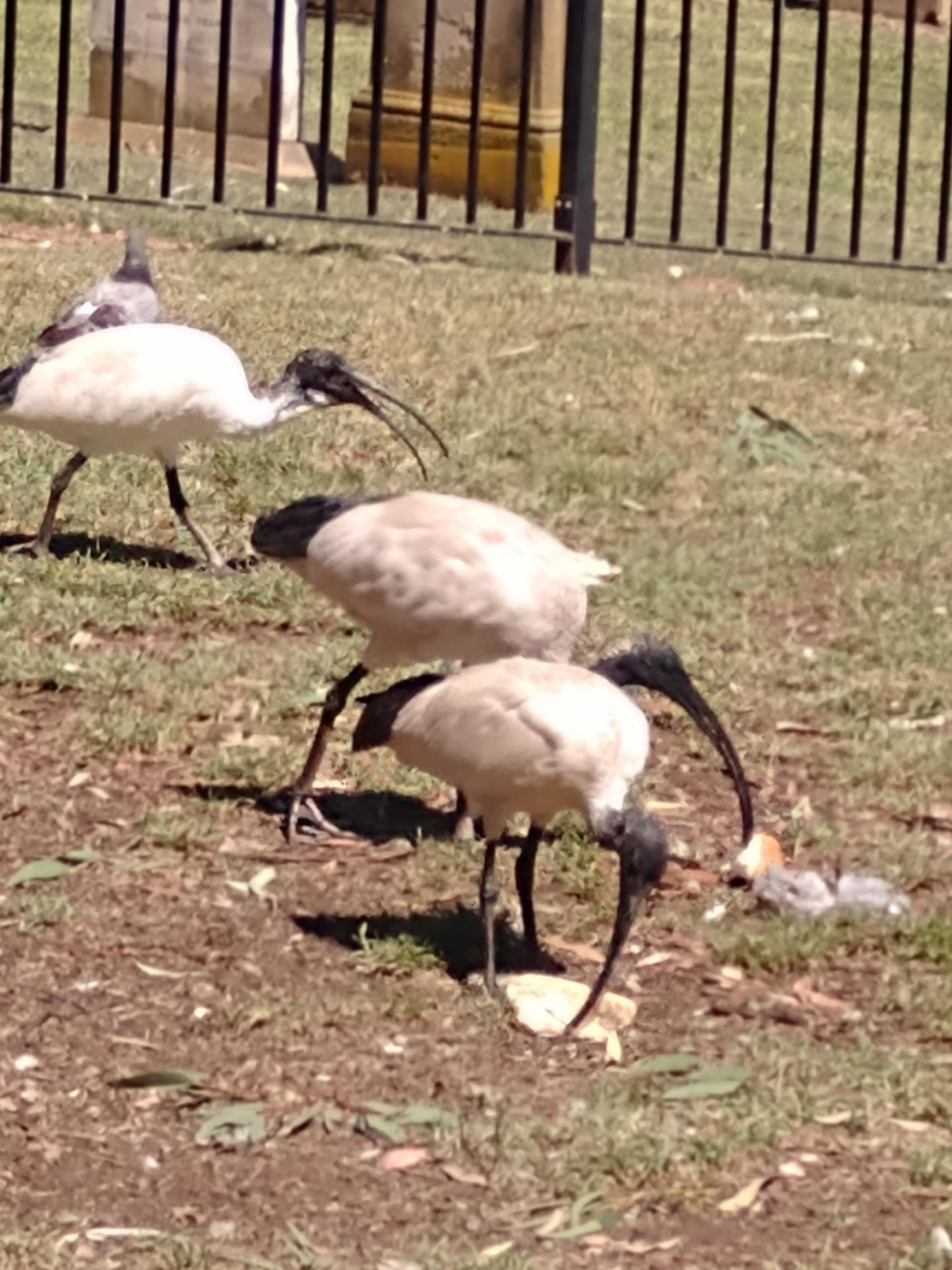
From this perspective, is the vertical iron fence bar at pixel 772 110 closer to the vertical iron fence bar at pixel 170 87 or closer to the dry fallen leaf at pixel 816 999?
the vertical iron fence bar at pixel 170 87

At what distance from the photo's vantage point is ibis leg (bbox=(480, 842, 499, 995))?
4.74 meters

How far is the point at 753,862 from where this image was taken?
211 inches

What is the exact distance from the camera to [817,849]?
5562mm

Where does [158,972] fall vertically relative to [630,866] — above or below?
below

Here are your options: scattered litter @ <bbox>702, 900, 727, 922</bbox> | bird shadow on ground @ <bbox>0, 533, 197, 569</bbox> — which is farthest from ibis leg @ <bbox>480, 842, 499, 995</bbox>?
bird shadow on ground @ <bbox>0, 533, 197, 569</bbox>

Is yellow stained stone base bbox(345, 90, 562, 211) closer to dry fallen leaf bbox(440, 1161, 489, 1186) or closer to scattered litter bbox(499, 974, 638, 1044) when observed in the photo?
scattered litter bbox(499, 974, 638, 1044)

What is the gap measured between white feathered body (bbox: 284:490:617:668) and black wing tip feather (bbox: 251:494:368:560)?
0.11 ft

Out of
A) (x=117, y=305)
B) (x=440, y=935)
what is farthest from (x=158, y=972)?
(x=117, y=305)

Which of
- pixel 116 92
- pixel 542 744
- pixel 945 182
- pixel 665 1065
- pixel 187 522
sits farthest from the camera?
pixel 945 182

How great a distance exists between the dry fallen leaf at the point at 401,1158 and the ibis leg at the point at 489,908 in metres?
0.61

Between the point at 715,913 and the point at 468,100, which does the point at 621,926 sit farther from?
the point at 468,100

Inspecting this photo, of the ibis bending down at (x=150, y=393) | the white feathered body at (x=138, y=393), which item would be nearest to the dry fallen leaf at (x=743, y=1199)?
the ibis bending down at (x=150, y=393)

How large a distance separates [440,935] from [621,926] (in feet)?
1.72

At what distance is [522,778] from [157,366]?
2269 mm
